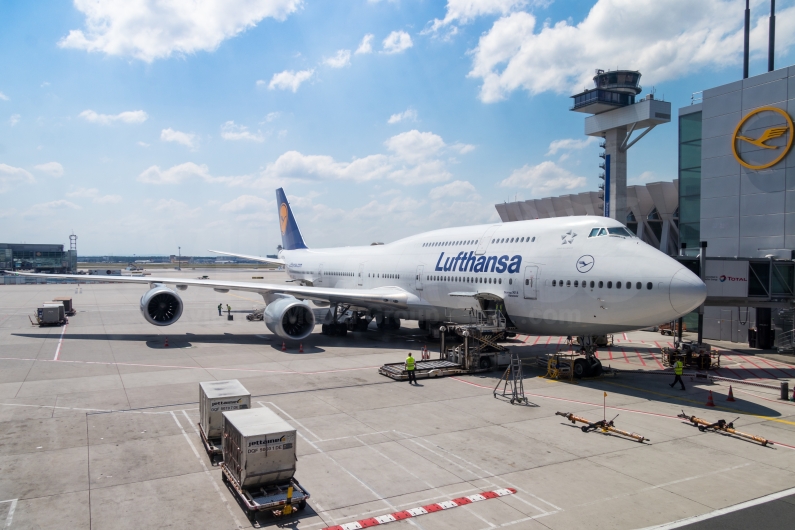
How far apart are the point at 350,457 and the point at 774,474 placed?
8711 millimetres

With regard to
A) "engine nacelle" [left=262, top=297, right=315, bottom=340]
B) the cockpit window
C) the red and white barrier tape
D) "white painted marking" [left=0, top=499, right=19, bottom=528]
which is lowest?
"white painted marking" [left=0, top=499, right=19, bottom=528]

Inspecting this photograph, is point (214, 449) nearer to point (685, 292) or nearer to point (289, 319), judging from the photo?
point (685, 292)

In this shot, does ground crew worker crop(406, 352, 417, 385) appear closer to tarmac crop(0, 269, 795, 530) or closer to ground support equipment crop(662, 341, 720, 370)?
tarmac crop(0, 269, 795, 530)

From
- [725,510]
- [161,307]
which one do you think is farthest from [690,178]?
[161,307]

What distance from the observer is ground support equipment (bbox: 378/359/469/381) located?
64.3 feet

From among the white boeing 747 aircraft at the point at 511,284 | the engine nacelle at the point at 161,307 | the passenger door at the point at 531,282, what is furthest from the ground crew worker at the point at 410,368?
the engine nacelle at the point at 161,307

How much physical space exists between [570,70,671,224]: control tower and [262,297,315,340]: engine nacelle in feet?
108

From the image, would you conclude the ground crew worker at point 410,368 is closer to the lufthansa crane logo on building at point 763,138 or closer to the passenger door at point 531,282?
the passenger door at point 531,282

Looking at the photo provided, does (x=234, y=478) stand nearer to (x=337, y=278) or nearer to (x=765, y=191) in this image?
(x=337, y=278)

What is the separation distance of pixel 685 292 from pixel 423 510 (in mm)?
11465

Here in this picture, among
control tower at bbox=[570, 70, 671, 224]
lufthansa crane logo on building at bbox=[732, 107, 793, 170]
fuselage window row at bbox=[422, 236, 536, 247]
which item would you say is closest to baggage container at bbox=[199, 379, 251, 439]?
fuselage window row at bbox=[422, 236, 536, 247]

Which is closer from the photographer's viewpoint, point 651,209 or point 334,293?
point 334,293

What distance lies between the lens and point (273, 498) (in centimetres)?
895

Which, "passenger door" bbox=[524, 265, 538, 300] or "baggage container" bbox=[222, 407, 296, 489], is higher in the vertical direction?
"passenger door" bbox=[524, 265, 538, 300]
